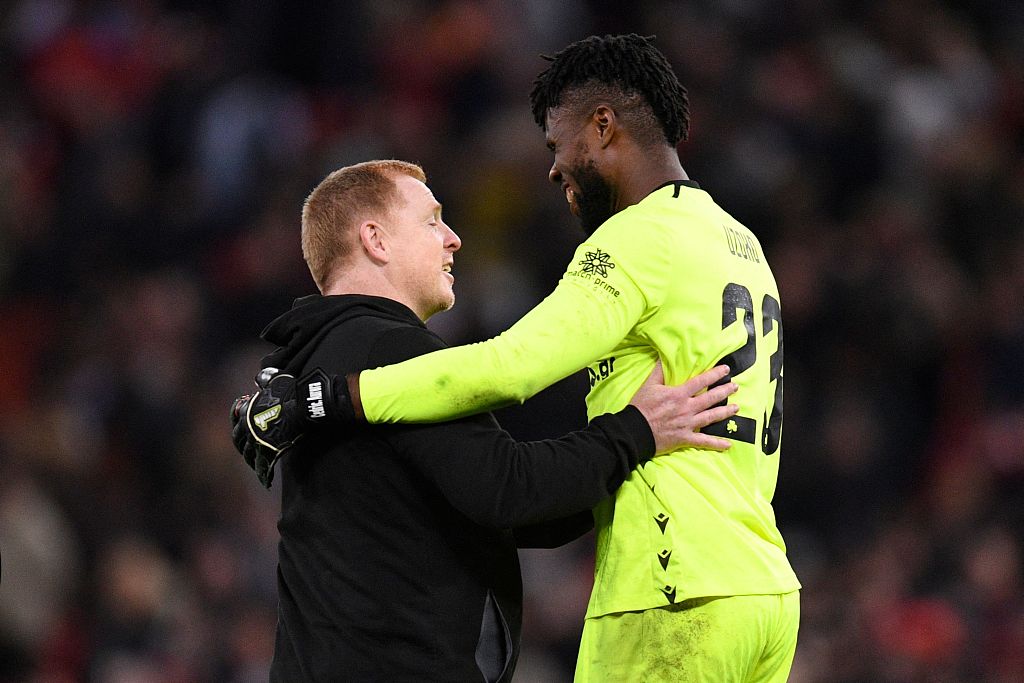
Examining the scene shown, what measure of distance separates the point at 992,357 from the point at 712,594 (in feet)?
18.2

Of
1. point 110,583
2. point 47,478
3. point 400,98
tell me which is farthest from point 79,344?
point 400,98

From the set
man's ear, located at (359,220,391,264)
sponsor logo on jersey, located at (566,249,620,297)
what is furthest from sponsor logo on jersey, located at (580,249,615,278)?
man's ear, located at (359,220,391,264)

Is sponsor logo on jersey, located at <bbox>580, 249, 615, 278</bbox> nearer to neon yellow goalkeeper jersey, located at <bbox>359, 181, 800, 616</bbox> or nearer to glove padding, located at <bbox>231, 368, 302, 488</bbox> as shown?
neon yellow goalkeeper jersey, located at <bbox>359, 181, 800, 616</bbox>

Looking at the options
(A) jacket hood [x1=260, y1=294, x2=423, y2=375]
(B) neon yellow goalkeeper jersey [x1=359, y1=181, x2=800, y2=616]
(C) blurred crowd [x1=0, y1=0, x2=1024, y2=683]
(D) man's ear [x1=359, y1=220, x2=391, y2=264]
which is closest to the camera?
(B) neon yellow goalkeeper jersey [x1=359, y1=181, x2=800, y2=616]

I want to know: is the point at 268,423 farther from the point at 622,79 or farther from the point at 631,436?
the point at 622,79

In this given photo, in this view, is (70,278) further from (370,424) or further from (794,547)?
(370,424)

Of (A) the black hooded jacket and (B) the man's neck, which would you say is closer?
(A) the black hooded jacket

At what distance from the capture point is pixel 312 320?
3.62 m

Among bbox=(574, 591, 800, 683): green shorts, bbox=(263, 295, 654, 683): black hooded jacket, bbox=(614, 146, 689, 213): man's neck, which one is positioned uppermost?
bbox=(614, 146, 689, 213): man's neck

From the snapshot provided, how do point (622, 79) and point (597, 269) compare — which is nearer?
point (597, 269)

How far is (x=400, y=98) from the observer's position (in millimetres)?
9852

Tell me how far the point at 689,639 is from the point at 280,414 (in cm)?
103

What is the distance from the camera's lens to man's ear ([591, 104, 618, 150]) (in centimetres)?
366

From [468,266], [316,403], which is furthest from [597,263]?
[468,266]
